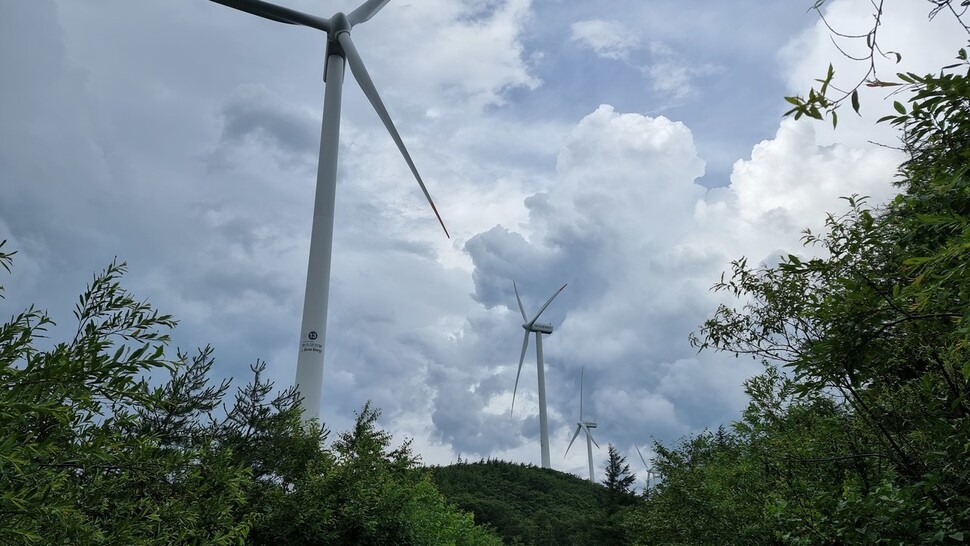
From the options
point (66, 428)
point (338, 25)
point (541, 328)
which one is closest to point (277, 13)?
point (338, 25)

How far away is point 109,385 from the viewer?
588cm

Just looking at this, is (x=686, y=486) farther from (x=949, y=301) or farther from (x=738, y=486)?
(x=949, y=301)

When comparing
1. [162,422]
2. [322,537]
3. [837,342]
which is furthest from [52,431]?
[322,537]

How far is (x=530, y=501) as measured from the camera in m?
86.8

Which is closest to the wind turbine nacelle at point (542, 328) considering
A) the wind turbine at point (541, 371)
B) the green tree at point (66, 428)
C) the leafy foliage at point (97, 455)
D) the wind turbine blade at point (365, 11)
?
the wind turbine at point (541, 371)

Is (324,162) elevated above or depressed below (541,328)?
below

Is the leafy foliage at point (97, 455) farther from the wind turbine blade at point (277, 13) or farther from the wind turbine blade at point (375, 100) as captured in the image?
the wind turbine blade at point (277, 13)

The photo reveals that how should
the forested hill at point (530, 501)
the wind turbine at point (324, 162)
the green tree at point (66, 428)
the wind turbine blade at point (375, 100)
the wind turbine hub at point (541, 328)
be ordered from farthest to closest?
1. the wind turbine hub at point (541, 328)
2. the forested hill at point (530, 501)
3. the wind turbine blade at point (375, 100)
4. the wind turbine at point (324, 162)
5. the green tree at point (66, 428)

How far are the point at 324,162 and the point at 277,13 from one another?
38.1 feet

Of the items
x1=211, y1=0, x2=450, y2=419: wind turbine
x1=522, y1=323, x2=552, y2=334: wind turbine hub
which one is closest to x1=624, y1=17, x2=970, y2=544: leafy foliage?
x1=211, y1=0, x2=450, y2=419: wind turbine

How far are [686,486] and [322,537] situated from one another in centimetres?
1358

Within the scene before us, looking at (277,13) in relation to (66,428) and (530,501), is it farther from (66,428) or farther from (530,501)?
(530,501)

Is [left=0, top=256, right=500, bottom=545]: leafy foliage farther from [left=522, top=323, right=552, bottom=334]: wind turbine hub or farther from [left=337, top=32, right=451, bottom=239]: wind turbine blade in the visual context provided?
[left=522, top=323, right=552, bottom=334]: wind turbine hub

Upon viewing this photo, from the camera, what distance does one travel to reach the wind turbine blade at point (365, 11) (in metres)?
42.5
